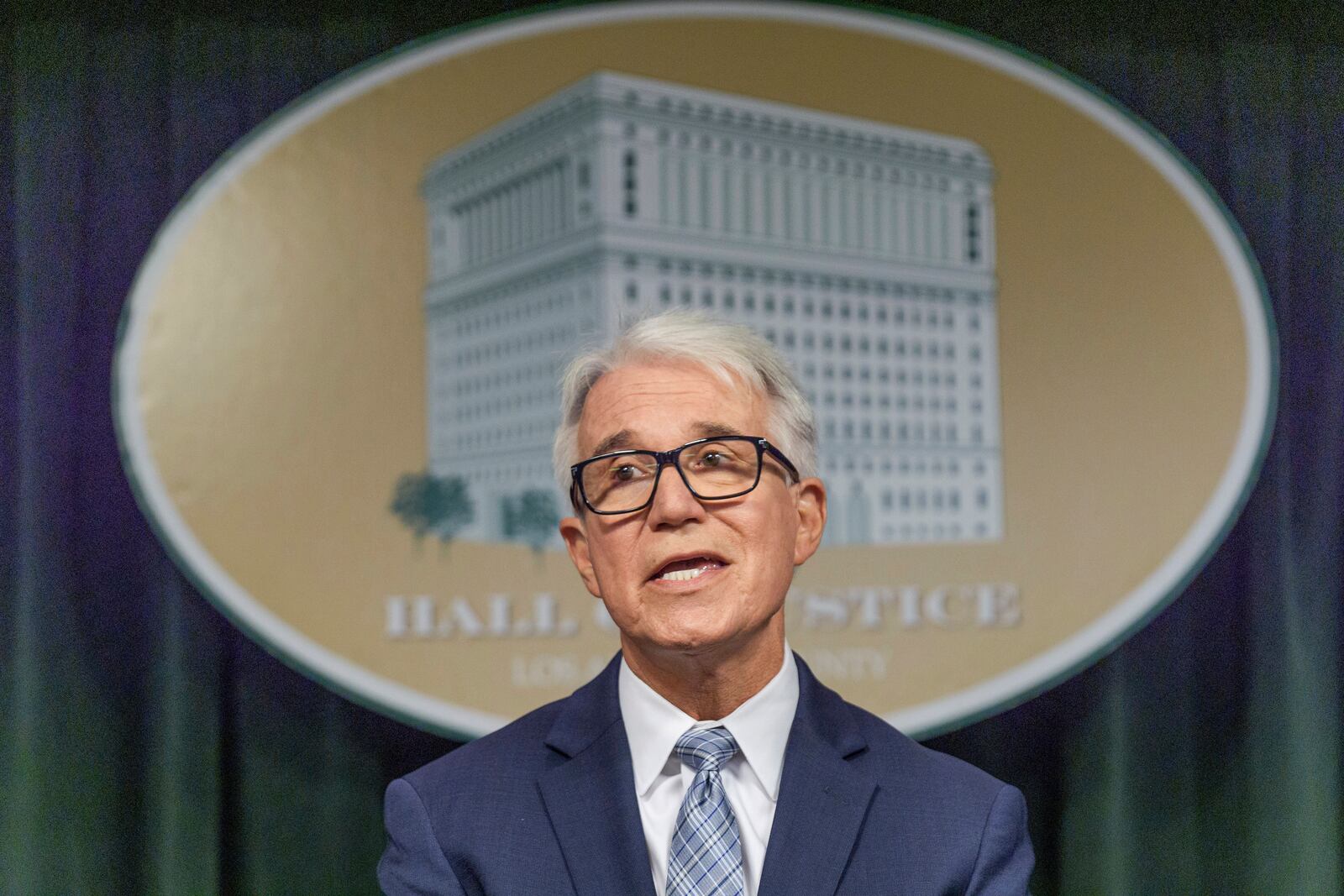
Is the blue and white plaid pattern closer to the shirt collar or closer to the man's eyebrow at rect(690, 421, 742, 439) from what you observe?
the shirt collar

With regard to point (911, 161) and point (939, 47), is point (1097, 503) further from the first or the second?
point (939, 47)

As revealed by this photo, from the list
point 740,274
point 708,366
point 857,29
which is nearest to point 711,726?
point 708,366

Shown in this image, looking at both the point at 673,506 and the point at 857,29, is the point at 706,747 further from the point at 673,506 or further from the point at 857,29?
the point at 857,29

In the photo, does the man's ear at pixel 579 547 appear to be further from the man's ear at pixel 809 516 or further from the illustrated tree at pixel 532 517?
the illustrated tree at pixel 532 517

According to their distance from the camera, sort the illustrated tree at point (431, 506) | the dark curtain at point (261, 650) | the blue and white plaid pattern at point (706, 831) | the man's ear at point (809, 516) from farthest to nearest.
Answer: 1. the illustrated tree at point (431, 506)
2. the dark curtain at point (261, 650)
3. the man's ear at point (809, 516)
4. the blue and white plaid pattern at point (706, 831)

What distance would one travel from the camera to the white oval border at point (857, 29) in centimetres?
254

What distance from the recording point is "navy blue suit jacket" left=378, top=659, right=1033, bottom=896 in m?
1.29

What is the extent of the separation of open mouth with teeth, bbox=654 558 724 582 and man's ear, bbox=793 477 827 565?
15 cm

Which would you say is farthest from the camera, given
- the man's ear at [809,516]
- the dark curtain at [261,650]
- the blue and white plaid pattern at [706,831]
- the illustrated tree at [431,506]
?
the illustrated tree at [431,506]

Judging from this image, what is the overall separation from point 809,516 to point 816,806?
33cm

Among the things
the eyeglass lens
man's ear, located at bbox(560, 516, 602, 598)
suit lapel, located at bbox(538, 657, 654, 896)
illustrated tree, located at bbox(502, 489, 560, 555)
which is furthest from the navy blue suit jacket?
illustrated tree, located at bbox(502, 489, 560, 555)

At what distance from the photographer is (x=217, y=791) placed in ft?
8.24

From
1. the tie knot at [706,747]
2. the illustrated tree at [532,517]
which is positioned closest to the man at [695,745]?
the tie knot at [706,747]

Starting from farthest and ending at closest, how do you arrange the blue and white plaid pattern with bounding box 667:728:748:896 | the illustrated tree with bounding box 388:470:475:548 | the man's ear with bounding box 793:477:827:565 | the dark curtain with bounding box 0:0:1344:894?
the illustrated tree with bounding box 388:470:475:548
the dark curtain with bounding box 0:0:1344:894
the man's ear with bounding box 793:477:827:565
the blue and white plaid pattern with bounding box 667:728:748:896
